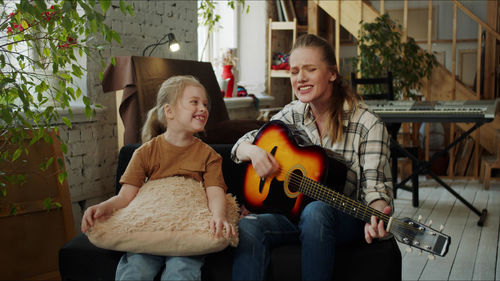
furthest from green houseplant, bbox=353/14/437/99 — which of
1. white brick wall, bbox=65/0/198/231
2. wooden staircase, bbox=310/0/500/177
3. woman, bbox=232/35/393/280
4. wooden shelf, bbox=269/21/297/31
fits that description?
woman, bbox=232/35/393/280

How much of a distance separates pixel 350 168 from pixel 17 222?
148cm

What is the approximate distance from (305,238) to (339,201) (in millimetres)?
162

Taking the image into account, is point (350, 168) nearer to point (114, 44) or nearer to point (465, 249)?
point (465, 249)

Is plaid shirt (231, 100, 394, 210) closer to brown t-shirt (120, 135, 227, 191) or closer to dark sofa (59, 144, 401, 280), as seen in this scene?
dark sofa (59, 144, 401, 280)

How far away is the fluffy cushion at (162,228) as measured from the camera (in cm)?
148

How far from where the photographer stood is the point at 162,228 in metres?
A: 1.50

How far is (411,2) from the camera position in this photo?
704 centimetres

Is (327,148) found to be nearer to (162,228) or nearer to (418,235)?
(418,235)

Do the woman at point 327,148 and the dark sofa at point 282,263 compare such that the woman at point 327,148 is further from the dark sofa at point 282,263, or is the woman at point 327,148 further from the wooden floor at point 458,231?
the wooden floor at point 458,231

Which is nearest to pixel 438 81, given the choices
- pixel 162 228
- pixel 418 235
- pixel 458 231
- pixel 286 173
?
pixel 458 231

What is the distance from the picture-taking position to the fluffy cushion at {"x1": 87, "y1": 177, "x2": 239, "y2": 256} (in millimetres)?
1479

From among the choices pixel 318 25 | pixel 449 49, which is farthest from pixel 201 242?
pixel 449 49

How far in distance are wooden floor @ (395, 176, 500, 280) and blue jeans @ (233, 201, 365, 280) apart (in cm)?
107

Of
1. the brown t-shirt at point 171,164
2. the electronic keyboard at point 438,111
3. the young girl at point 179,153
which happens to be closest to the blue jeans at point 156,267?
the young girl at point 179,153
